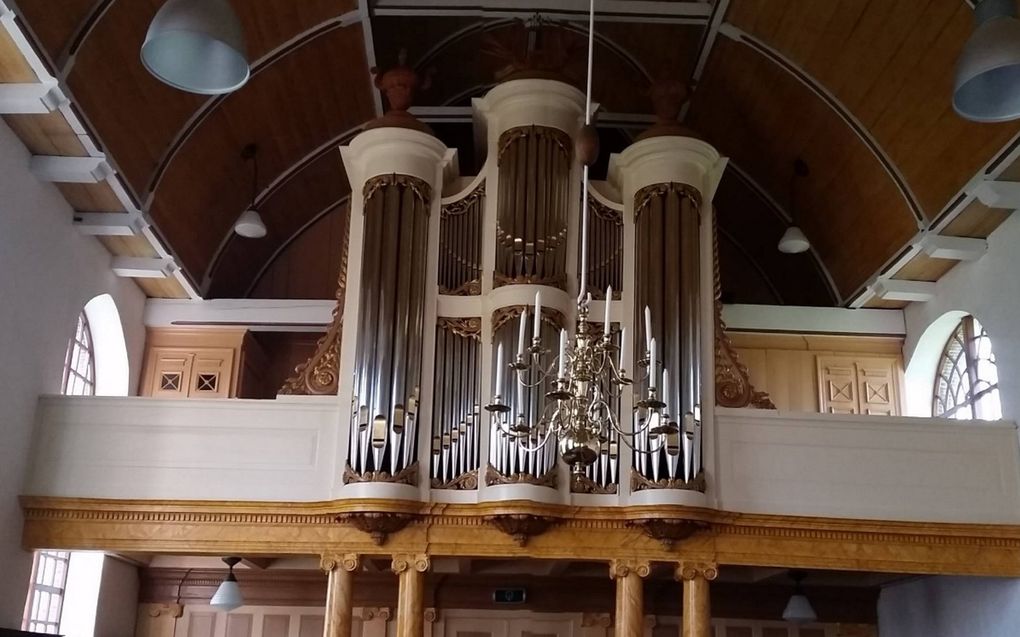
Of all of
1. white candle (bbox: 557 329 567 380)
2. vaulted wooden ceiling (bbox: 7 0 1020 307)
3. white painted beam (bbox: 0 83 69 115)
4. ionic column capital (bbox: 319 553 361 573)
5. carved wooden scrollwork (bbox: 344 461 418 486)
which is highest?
vaulted wooden ceiling (bbox: 7 0 1020 307)

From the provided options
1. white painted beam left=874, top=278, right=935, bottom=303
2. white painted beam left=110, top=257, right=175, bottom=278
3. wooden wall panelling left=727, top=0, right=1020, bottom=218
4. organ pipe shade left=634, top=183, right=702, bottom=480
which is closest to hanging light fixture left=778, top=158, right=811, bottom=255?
white painted beam left=874, top=278, right=935, bottom=303

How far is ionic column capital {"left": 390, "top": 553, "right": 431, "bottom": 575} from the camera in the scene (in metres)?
9.54

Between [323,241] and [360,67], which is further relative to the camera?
[323,241]

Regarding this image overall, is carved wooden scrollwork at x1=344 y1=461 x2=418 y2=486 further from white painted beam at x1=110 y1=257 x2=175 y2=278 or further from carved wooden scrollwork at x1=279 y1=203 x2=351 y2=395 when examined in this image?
white painted beam at x1=110 y1=257 x2=175 y2=278

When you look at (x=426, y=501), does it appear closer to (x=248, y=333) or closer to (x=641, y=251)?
(x=641, y=251)

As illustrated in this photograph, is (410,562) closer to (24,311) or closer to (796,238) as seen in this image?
(24,311)

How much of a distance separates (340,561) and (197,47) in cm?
493

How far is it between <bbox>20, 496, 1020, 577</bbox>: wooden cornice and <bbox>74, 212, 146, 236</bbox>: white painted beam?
104 inches

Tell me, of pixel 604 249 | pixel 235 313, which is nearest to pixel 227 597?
pixel 235 313

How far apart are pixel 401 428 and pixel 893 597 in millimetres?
6707

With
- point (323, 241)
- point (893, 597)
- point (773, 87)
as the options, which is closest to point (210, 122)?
point (323, 241)

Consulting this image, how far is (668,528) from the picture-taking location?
9383mm

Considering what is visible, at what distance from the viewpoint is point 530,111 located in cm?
1054

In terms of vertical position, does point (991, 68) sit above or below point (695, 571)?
above
